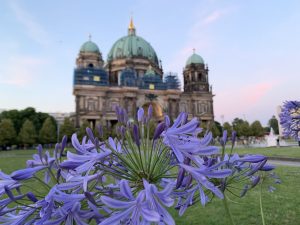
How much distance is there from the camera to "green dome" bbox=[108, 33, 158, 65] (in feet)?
245

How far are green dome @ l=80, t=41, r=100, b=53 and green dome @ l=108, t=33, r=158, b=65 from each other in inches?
261

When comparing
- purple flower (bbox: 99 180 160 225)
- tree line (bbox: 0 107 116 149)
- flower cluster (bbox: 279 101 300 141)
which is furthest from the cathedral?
purple flower (bbox: 99 180 160 225)

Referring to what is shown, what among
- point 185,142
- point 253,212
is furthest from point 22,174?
point 253,212

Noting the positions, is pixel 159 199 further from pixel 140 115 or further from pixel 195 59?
pixel 195 59

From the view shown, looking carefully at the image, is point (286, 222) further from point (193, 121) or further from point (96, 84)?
point (96, 84)

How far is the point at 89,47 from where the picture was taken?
70062 millimetres

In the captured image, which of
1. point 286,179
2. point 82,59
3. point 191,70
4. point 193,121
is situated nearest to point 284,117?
point 193,121

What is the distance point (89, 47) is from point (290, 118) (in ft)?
231

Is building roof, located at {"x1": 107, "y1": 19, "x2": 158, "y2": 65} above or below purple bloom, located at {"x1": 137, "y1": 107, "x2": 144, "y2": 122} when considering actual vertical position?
above

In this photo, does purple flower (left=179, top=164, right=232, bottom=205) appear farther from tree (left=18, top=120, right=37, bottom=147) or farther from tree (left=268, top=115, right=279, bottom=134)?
tree (left=268, top=115, right=279, bottom=134)

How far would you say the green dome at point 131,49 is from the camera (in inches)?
2943

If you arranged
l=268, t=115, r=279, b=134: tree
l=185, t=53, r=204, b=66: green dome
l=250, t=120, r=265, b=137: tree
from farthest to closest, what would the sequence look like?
1. l=268, t=115, r=279, b=134: tree
2. l=185, t=53, r=204, b=66: green dome
3. l=250, t=120, r=265, b=137: tree

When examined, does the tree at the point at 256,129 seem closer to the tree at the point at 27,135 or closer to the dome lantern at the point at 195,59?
the dome lantern at the point at 195,59

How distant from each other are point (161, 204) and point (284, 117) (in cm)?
318
